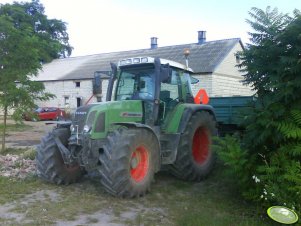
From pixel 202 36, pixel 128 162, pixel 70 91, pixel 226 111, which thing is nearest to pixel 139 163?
pixel 128 162

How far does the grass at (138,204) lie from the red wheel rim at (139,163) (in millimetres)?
405

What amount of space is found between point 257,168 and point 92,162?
109 inches

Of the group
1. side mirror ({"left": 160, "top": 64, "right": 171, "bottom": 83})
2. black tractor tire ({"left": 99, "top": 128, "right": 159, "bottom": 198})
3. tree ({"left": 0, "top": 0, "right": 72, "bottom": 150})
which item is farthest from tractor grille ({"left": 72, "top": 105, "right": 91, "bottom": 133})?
tree ({"left": 0, "top": 0, "right": 72, "bottom": 150})

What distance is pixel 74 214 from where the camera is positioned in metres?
6.11

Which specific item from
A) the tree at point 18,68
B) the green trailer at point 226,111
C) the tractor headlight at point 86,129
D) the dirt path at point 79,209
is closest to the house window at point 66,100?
the tree at point 18,68

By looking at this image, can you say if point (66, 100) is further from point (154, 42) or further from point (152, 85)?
point (152, 85)

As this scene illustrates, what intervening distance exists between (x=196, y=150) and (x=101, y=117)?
2577 millimetres

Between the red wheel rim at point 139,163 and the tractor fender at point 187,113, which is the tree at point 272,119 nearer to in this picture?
the red wheel rim at point 139,163

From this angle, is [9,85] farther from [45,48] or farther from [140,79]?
[140,79]

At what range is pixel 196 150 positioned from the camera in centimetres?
895

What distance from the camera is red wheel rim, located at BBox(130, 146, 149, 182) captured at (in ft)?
23.5

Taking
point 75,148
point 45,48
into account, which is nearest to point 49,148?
point 75,148

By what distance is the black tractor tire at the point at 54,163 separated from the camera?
7766 millimetres

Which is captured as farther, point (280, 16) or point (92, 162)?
point (92, 162)
